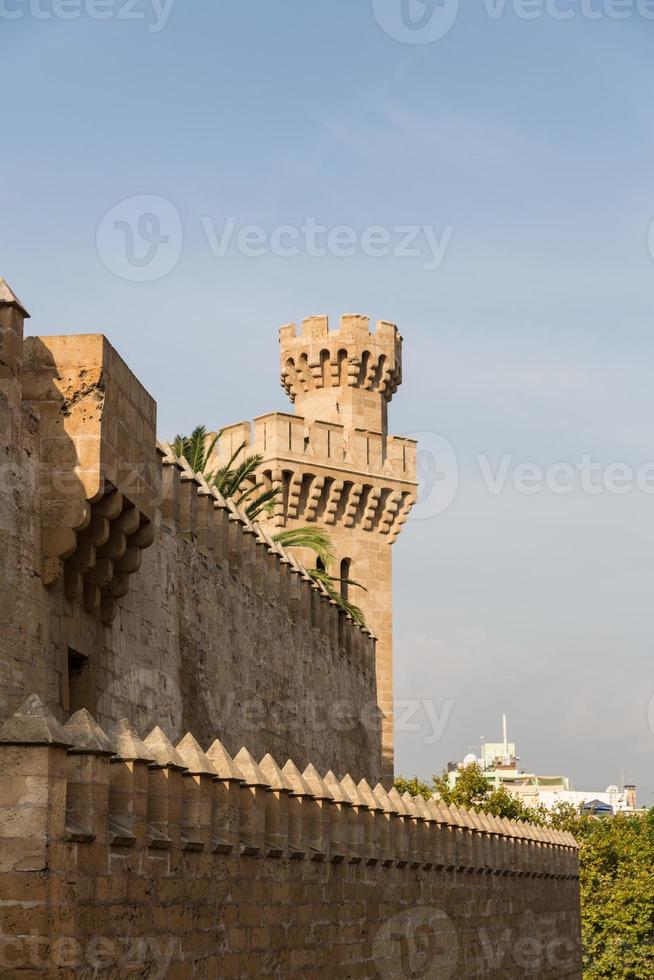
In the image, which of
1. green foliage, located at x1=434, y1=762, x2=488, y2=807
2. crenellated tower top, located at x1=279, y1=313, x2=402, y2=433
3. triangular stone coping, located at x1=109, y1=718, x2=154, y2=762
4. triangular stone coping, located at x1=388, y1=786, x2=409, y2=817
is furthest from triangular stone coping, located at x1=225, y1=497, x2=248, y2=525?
green foliage, located at x1=434, y1=762, x2=488, y2=807

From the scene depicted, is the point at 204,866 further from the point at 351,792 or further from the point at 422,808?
the point at 422,808

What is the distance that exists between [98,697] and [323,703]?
11.8 meters

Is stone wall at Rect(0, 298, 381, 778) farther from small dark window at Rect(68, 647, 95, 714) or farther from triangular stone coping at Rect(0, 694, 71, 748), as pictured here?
triangular stone coping at Rect(0, 694, 71, 748)

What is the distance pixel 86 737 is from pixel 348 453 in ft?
94.7

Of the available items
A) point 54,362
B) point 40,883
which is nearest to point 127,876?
point 40,883

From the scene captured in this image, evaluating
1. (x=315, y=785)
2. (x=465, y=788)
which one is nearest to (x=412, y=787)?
(x=465, y=788)

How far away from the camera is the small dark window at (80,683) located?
501 inches

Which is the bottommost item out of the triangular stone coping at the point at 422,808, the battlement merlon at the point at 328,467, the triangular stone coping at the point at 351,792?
the triangular stone coping at the point at 351,792

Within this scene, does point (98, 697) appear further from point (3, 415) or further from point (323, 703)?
point (323, 703)

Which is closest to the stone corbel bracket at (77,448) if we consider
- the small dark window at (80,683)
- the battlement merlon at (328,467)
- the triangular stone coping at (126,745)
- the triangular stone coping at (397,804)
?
the small dark window at (80,683)

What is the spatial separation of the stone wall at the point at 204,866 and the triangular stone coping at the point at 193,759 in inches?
0.5

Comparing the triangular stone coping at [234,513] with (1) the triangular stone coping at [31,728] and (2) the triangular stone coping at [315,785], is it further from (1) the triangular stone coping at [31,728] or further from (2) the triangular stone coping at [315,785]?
(1) the triangular stone coping at [31,728]

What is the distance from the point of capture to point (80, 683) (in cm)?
1289

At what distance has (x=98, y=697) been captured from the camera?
13102 mm
